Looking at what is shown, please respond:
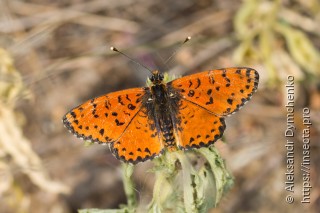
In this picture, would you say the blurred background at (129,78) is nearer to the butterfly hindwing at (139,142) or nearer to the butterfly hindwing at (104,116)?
the butterfly hindwing at (104,116)

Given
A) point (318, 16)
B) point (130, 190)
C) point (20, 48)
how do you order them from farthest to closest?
1. point (318, 16)
2. point (20, 48)
3. point (130, 190)

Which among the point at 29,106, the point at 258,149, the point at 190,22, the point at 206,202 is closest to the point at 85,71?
the point at 29,106

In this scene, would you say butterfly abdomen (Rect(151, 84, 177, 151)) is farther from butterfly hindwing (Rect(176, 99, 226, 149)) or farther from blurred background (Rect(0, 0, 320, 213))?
blurred background (Rect(0, 0, 320, 213))

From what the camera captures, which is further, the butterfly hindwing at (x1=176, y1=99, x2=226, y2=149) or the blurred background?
the blurred background

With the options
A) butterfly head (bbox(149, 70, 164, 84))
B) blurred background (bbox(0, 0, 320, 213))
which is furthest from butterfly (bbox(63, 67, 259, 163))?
blurred background (bbox(0, 0, 320, 213))

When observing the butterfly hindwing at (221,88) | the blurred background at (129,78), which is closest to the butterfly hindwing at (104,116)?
the butterfly hindwing at (221,88)

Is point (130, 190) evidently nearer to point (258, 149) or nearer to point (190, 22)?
point (258, 149)

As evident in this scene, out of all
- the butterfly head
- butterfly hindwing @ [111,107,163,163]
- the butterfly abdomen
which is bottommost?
butterfly hindwing @ [111,107,163,163]
